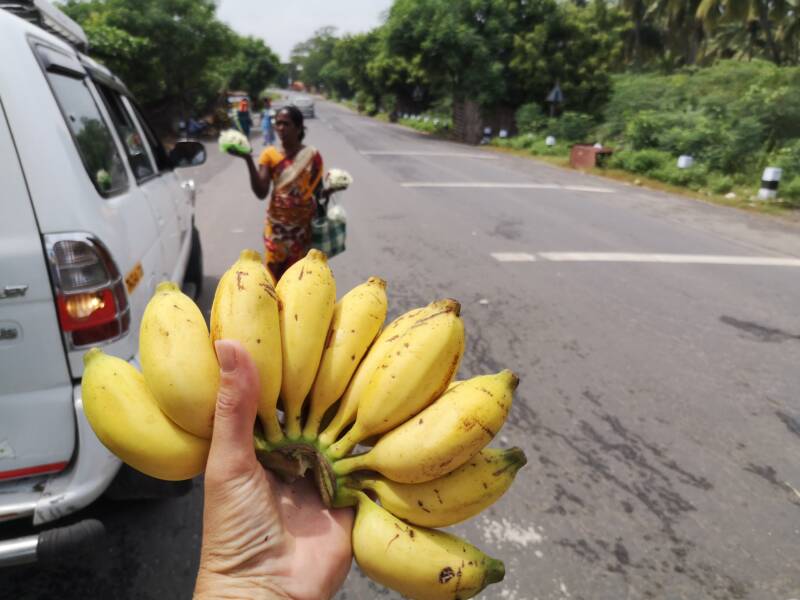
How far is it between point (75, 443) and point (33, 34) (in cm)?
147

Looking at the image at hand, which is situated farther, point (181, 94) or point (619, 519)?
point (181, 94)

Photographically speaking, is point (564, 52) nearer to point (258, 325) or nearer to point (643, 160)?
point (643, 160)

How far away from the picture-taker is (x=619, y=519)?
2.29 metres

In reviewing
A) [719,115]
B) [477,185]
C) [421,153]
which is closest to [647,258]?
[477,185]

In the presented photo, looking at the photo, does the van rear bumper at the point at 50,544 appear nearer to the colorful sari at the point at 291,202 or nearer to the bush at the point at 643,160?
the colorful sari at the point at 291,202

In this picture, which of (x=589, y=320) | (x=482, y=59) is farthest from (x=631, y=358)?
(x=482, y=59)

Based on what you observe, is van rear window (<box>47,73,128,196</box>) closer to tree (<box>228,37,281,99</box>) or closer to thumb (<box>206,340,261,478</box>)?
thumb (<box>206,340,261,478</box>)

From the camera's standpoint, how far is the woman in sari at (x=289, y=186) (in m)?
3.50

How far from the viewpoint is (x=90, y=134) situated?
2068mm

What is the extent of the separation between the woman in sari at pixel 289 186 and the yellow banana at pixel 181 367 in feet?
8.54

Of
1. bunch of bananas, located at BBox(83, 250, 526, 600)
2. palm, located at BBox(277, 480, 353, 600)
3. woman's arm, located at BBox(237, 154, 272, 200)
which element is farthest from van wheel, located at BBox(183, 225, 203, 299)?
palm, located at BBox(277, 480, 353, 600)

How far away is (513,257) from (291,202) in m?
3.37

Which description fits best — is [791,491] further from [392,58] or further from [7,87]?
[392,58]

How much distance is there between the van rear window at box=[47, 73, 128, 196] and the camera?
1.84 m
